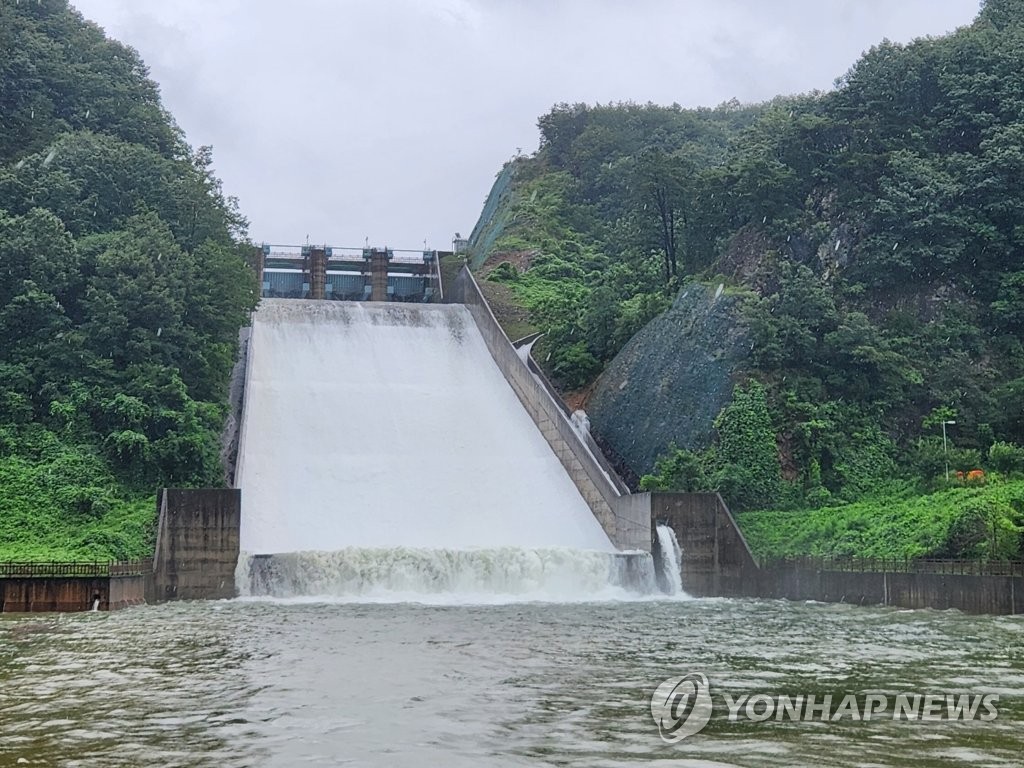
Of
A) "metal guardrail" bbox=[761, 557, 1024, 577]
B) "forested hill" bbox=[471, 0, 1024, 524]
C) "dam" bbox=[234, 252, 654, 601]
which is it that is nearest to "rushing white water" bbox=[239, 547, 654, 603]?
"dam" bbox=[234, 252, 654, 601]

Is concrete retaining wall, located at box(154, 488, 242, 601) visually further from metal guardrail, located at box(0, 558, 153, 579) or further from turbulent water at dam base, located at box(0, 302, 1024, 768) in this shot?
metal guardrail, located at box(0, 558, 153, 579)

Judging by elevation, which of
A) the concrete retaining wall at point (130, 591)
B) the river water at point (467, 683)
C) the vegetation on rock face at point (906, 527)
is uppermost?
the vegetation on rock face at point (906, 527)

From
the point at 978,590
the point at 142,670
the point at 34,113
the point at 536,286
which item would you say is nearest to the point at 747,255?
the point at 536,286

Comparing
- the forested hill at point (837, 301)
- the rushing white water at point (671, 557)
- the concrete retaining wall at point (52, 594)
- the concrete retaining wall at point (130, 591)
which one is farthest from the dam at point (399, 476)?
the concrete retaining wall at point (52, 594)

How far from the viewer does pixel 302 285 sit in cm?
5728

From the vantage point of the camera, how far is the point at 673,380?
35.2 meters

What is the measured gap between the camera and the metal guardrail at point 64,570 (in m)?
22.3

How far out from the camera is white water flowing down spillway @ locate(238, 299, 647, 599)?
26.6 meters

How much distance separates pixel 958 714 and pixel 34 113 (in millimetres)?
41948

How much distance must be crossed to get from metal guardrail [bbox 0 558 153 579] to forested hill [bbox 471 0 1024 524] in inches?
579

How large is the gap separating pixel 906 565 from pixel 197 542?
15593mm

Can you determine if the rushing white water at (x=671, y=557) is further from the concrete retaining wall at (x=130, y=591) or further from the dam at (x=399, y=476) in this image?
the concrete retaining wall at (x=130, y=591)

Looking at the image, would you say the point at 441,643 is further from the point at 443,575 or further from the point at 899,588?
the point at 899,588

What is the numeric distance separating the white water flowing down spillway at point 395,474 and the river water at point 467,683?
166 inches
